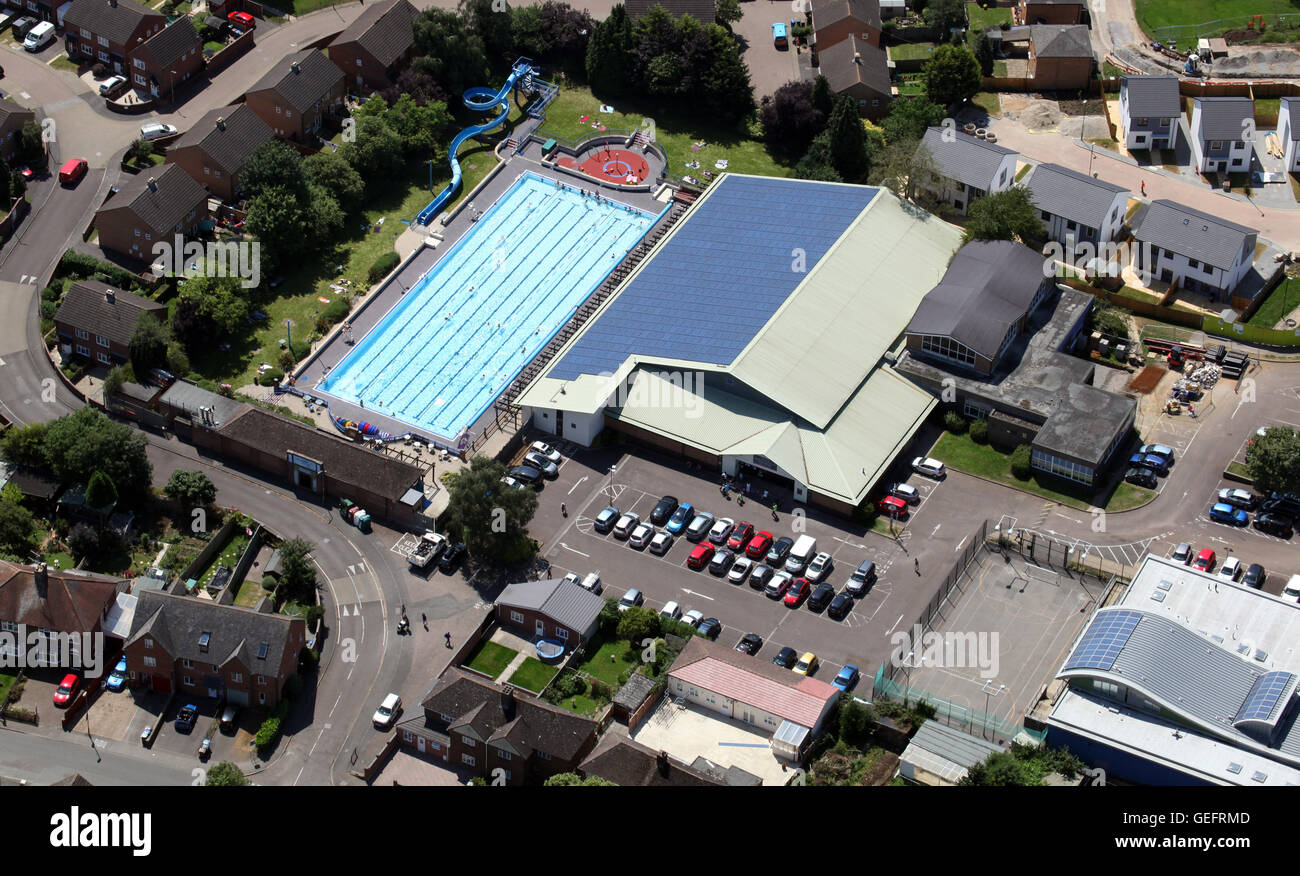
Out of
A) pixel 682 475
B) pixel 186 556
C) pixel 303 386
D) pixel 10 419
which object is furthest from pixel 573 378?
pixel 10 419

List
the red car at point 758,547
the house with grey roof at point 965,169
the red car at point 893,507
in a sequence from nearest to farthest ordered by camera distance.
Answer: the red car at point 758,547
the red car at point 893,507
the house with grey roof at point 965,169

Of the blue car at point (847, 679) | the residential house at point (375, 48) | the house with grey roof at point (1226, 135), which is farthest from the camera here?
the residential house at point (375, 48)

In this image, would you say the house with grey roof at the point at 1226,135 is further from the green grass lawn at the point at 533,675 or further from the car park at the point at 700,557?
the green grass lawn at the point at 533,675

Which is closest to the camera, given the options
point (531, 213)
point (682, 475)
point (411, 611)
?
point (411, 611)

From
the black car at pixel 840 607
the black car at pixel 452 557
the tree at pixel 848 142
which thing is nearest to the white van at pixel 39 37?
the tree at pixel 848 142

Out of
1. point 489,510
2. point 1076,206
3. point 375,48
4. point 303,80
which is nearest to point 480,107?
point 375,48

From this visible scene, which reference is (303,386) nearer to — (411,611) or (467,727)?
(411,611)

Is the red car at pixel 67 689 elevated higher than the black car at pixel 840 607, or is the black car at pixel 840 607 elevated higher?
the black car at pixel 840 607
